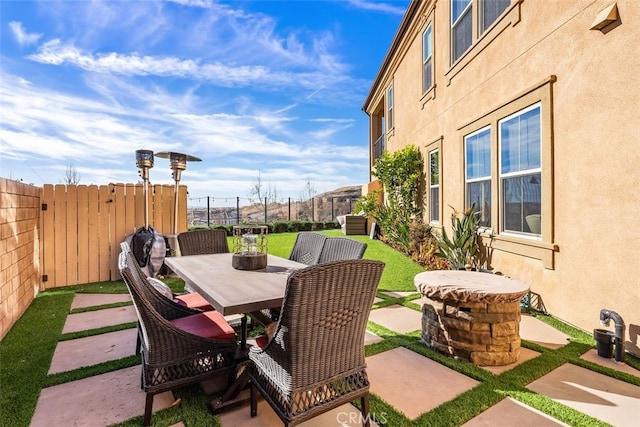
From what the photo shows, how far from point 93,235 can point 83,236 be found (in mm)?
144

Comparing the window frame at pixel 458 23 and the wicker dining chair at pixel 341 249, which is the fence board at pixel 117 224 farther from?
the window frame at pixel 458 23

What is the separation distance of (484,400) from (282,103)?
12134mm

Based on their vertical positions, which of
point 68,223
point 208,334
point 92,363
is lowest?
point 92,363

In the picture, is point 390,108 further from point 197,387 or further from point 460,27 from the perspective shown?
point 197,387

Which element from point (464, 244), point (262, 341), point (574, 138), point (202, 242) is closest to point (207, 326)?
point (262, 341)

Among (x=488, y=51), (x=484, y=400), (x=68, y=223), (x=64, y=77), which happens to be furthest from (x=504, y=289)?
(x=64, y=77)

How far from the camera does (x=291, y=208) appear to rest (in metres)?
17.0

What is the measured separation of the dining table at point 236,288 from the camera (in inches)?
68.8

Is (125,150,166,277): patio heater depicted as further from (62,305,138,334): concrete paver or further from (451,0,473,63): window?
(451,0,473,63): window

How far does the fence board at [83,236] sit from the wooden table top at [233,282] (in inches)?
140

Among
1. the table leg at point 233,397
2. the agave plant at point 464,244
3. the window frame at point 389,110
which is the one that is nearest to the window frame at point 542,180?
the agave plant at point 464,244

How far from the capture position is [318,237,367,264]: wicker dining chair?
2.69m

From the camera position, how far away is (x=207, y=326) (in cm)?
225

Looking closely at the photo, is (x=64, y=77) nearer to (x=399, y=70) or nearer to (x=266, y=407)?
(x=266, y=407)
